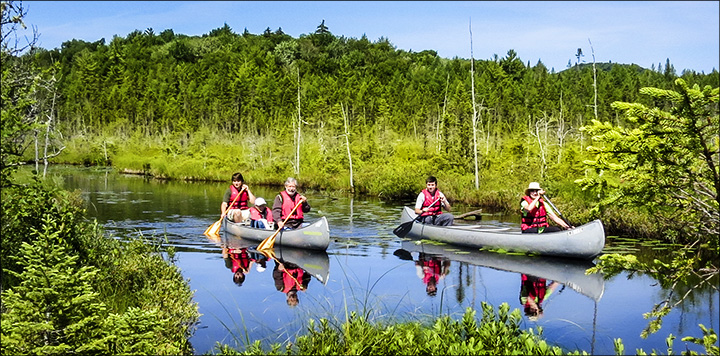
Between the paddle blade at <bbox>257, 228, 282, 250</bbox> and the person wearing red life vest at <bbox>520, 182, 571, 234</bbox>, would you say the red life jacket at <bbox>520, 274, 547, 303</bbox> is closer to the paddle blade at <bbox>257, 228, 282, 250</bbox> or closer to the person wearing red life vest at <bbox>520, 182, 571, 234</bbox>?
the person wearing red life vest at <bbox>520, 182, 571, 234</bbox>

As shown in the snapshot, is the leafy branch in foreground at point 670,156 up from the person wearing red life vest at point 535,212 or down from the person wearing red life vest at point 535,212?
up

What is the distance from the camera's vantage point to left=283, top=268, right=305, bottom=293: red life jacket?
12.4 metres

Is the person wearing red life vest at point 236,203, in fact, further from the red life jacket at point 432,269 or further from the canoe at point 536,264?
the red life jacket at point 432,269

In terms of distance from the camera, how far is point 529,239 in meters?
14.7

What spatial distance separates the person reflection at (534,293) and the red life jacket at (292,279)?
3798mm

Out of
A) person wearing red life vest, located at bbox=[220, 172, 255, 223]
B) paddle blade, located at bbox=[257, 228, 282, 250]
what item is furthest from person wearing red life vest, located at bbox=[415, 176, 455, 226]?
person wearing red life vest, located at bbox=[220, 172, 255, 223]

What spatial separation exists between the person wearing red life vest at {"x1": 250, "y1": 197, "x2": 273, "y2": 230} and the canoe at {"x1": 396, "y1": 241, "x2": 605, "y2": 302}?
3.33 meters

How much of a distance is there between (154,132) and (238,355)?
6370 centimetres

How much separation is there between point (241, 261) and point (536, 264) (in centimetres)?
616

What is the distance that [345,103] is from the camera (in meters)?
55.8

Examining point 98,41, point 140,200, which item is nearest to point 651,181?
point 140,200

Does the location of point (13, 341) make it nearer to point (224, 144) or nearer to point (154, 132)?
point (224, 144)

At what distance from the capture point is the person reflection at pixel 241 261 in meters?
13.7

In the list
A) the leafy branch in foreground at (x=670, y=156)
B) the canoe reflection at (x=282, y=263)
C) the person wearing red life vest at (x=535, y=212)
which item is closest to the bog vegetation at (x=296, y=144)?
the leafy branch in foreground at (x=670, y=156)
